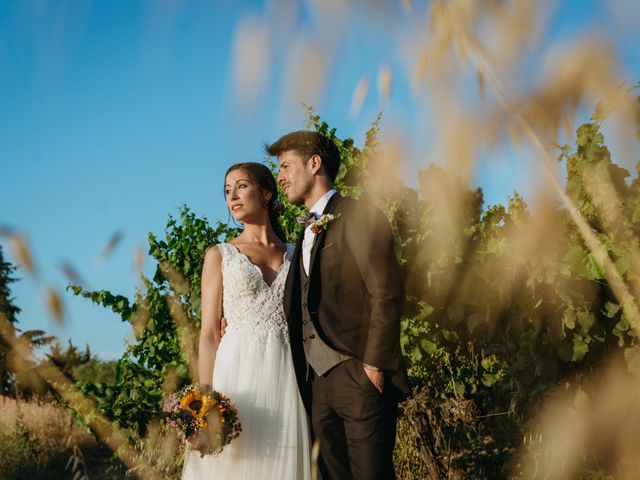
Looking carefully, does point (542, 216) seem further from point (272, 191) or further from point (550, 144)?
point (272, 191)

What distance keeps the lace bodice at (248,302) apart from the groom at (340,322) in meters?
0.35

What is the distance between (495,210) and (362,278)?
5.71 ft

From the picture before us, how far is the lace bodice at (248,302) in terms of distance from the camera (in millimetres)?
3783

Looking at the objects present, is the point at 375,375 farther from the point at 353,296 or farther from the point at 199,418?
the point at 199,418

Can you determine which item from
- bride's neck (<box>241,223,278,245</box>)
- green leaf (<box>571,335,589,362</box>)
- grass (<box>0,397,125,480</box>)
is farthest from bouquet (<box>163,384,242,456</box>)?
grass (<box>0,397,125,480</box>)

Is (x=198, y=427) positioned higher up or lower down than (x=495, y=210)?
lower down

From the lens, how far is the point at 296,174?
3.47 m

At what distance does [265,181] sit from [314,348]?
120 centimetres

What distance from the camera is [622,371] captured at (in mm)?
4125

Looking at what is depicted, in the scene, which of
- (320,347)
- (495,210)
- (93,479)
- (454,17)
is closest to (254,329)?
(320,347)

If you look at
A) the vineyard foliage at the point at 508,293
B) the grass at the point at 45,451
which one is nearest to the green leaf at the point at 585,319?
the vineyard foliage at the point at 508,293

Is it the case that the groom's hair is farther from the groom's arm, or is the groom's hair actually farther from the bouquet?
the bouquet

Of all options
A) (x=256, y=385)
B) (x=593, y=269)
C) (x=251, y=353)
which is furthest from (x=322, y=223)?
(x=593, y=269)

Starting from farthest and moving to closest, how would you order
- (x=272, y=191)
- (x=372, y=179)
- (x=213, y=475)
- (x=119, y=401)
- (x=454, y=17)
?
1. (x=119, y=401)
2. (x=272, y=191)
3. (x=213, y=475)
4. (x=372, y=179)
5. (x=454, y=17)
